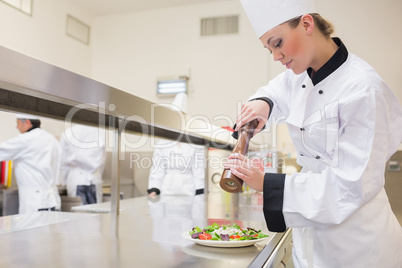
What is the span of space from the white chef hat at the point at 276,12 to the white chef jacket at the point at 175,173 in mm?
2168

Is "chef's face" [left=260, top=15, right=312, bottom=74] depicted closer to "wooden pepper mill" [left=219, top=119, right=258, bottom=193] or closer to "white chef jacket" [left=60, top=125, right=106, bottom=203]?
"wooden pepper mill" [left=219, top=119, right=258, bottom=193]

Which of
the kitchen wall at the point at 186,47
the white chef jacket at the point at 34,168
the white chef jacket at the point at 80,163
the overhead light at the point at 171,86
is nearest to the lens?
the white chef jacket at the point at 34,168

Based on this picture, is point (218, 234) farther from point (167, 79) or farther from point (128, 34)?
point (128, 34)

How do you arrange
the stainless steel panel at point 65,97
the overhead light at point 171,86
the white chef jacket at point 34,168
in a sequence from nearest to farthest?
the stainless steel panel at point 65,97 → the white chef jacket at point 34,168 → the overhead light at point 171,86

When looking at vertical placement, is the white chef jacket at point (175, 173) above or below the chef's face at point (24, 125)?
below

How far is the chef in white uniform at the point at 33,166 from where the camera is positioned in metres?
3.54

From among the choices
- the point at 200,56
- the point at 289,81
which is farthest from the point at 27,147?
the point at 289,81

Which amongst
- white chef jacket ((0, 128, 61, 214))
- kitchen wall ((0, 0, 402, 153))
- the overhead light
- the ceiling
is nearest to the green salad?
white chef jacket ((0, 128, 61, 214))

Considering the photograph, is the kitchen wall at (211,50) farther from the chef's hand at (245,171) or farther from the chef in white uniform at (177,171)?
the chef's hand at (245,171)

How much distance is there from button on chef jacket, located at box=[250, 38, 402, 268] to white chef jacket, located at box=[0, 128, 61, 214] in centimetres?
307

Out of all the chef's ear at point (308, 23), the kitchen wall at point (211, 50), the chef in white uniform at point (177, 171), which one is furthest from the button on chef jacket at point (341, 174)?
the kitchen wall at point (211, 50)

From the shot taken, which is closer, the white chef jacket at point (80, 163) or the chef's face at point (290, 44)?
the chef's face at point (290, 44)

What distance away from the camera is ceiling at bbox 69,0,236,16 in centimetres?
509

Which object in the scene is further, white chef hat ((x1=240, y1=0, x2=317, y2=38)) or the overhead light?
the overhead light
